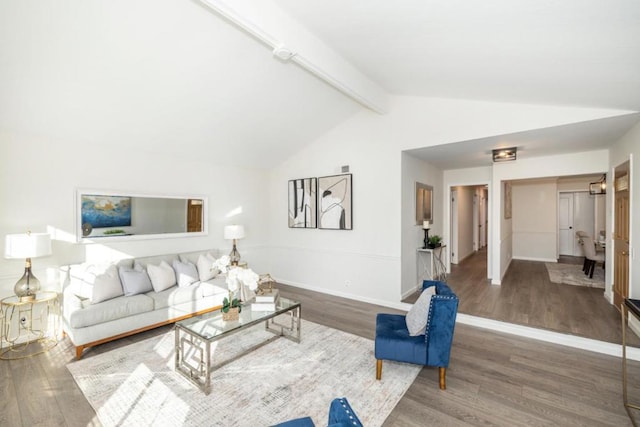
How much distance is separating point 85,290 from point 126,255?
0.80 metres

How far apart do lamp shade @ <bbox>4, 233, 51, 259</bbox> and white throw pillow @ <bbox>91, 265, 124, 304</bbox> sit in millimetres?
607

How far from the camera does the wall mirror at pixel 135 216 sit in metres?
3.70

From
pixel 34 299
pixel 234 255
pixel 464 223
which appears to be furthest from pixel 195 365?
pixel 464 223

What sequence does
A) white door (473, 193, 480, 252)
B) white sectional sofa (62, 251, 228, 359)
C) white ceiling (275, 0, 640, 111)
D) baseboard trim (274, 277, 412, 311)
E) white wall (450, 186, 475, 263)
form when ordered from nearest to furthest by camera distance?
white ceiling (275, 0, 640, 111) → white sectional sofa (62, 251, 228, 359) → baseboard trim (274, 277, 412, 311) → white wall (450, 186, 475, 263) → white door (473, 193, 480, 252)

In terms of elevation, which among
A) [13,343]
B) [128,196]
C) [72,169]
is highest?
[72,169]

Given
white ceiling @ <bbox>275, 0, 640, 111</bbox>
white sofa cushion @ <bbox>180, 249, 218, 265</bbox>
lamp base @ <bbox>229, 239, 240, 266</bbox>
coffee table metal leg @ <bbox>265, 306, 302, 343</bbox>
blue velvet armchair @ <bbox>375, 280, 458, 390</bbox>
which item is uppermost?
white ceiling @ <bbox>275, 0, 640, 111</bbox>

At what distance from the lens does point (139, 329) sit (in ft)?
11.0

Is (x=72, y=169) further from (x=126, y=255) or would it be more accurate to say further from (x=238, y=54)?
(x=238, y=54)

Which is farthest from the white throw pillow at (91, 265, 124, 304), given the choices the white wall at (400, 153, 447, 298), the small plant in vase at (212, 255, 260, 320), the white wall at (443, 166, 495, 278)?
the white wall at (443, 166, 495, 278)

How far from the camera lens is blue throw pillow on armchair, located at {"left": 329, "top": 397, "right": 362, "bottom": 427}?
3.08 feet

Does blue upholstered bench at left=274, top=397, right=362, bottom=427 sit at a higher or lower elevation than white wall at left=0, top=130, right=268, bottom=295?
lower

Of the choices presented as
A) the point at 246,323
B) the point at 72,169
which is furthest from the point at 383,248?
the point at 72,169

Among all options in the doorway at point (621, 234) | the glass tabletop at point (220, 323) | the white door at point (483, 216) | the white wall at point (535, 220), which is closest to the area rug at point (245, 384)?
the glass tabletop at point (220, 323)

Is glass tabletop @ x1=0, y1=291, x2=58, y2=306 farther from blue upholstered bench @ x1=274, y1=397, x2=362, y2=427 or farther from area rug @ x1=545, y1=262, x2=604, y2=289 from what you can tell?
area rug @ x1=545, y1=262, x2=604, y2=289
